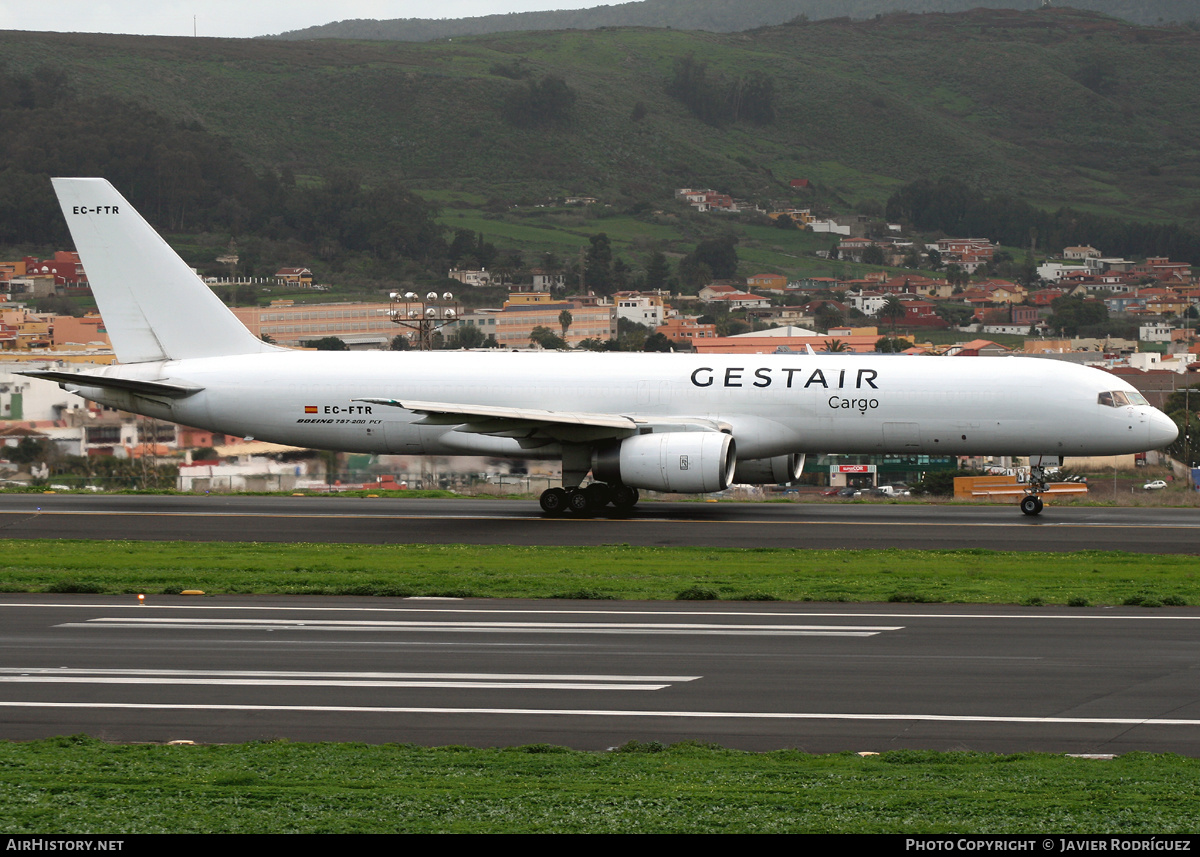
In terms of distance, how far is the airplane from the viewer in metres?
31.9

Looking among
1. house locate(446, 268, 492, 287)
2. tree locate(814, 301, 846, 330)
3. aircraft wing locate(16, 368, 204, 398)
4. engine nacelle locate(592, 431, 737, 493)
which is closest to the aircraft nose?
engine nacelle locate(592, 431, 737, 493)

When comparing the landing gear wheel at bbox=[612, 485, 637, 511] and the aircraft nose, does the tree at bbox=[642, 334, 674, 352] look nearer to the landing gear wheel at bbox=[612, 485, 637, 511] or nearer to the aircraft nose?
the landing gear wheel at bbox=[612, 485, 637, 511]

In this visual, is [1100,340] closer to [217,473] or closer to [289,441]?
[217,473]

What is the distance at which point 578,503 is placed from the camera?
32719mm

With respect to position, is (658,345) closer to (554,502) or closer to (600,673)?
(554,502)

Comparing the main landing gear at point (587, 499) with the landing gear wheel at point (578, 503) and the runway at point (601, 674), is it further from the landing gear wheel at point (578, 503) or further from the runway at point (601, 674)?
the runway at point (601, 674)

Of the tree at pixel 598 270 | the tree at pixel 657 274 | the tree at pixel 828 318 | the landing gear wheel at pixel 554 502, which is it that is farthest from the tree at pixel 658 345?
the tree at pixel 657 274

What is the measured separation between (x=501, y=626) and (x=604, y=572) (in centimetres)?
535

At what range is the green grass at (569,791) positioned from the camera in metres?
9.16

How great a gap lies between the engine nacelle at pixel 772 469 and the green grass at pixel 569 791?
2221 centimetres

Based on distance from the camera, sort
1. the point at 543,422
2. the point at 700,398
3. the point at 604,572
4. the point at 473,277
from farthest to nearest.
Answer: the point at 473,277
the point at 700,398
the point at 543,422
the point at 604,572

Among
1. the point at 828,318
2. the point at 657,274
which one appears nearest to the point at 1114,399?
the point at 828,318

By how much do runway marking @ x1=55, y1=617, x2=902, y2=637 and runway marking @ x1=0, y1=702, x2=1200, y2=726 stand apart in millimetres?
4330

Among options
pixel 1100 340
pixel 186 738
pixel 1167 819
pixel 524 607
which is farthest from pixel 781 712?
pixel 1100 340
